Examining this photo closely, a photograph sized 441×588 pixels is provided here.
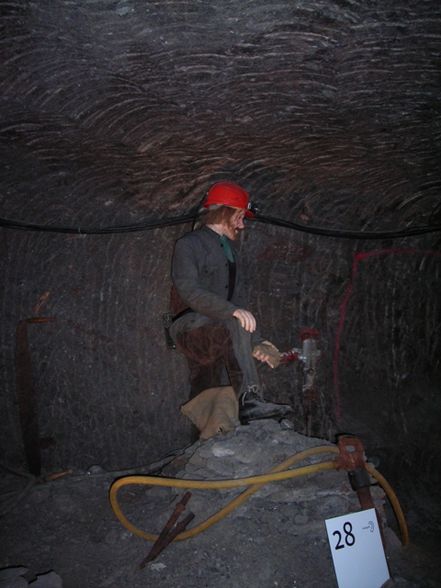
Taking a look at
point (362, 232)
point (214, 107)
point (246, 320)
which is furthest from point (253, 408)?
point (362, 232)

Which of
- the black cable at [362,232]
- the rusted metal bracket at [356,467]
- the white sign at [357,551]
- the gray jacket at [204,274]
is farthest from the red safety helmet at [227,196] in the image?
the white sign at [357,551]

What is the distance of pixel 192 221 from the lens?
3861mm

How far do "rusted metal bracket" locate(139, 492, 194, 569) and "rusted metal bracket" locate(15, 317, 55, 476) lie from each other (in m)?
1.63

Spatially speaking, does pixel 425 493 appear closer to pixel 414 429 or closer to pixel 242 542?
pixel 414 429

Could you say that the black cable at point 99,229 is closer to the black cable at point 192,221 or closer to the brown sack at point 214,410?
the black cable at point 192,221

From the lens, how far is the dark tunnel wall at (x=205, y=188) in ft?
7.89

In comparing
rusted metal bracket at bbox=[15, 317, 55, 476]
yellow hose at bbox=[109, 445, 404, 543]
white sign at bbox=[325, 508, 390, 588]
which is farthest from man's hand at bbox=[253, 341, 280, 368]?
rusted metal bracket at bbox=[15, 317, 55, 476]

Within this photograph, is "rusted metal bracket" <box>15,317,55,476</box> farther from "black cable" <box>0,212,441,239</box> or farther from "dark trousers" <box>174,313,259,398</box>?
"dark trousers" <box>174,313,259,398</box>

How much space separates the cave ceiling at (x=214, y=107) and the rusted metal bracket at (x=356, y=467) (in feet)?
6.53

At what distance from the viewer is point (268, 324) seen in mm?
4164

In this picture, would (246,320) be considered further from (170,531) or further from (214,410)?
(170,531)

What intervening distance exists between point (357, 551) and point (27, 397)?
2.66 metres

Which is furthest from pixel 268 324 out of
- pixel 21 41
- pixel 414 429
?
pixel 21 41

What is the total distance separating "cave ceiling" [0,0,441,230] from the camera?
2312 mm
